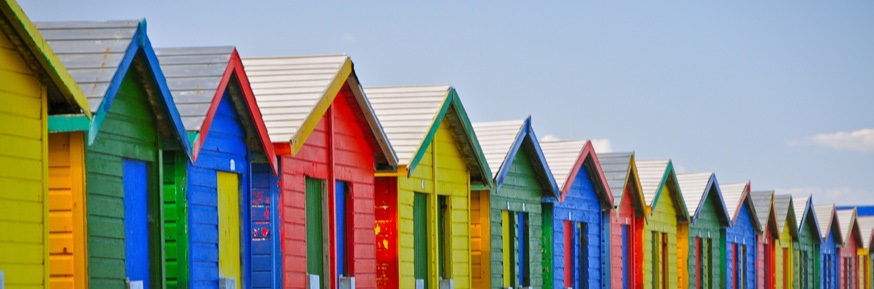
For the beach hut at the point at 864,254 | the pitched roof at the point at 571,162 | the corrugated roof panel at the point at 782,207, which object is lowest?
the beach hut at the point at 864,254

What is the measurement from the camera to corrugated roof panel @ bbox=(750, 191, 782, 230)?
4222 centimetres

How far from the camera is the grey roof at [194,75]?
15.9m

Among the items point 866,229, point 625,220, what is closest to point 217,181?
point 625,220

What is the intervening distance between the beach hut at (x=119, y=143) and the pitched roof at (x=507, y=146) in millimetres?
9101

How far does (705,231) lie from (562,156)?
35.7 feet

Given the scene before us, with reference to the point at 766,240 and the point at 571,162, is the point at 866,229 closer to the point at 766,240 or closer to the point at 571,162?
the point at 766,240

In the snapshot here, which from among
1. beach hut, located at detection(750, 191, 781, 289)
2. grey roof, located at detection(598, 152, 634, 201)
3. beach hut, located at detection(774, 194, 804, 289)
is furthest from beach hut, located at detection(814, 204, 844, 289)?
grey roof, located at detection(598, 152, 634, 201)

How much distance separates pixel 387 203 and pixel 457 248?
249cm

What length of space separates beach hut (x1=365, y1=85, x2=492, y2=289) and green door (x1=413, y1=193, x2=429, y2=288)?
1 centimetres

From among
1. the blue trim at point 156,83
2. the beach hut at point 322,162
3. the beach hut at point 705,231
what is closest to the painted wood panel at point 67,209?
the blue trim at point 156,83

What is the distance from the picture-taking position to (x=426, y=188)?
22.6 m

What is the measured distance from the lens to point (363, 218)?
20719 millimetres

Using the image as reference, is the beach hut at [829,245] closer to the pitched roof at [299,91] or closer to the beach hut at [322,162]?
the beach hut at [322,162]

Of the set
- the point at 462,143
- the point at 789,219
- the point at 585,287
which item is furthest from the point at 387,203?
the point at 789,219
